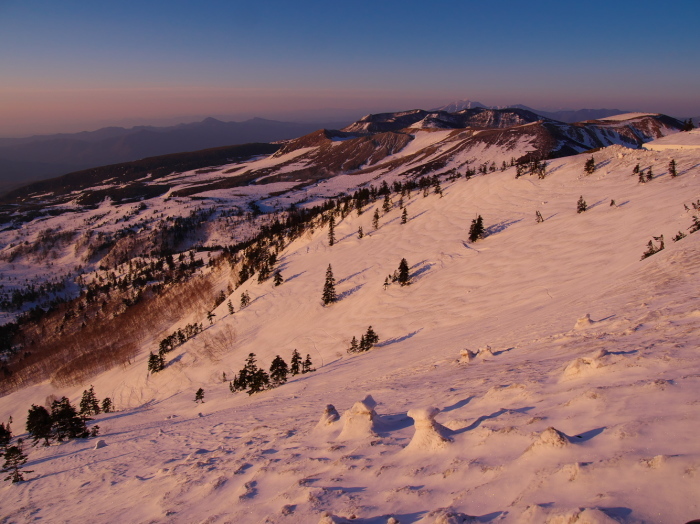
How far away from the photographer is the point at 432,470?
248 inches

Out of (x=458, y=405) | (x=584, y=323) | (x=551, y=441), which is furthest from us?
(x=584, y=323)

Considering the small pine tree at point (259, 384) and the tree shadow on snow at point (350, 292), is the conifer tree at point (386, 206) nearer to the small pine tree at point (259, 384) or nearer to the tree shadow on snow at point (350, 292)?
the tree shadow on snow at point (350, 292)

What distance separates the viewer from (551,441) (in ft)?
17.7

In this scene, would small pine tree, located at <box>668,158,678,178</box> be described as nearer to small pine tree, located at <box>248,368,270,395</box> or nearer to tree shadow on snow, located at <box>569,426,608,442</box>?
tree shadow on snow, located at <box>569,426,608,442</box>

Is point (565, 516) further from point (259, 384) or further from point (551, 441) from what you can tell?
point (259, 384)

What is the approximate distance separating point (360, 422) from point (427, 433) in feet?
7.90

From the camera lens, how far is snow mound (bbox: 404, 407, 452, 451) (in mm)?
7043

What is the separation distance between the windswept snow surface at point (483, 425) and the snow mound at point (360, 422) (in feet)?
0.12

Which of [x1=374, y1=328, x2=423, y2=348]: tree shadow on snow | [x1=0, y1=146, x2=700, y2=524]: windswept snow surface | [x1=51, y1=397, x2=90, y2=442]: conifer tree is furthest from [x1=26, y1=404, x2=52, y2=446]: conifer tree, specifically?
[x1=374, y1=328, x2=423, y2=348]: tree shadow on snow

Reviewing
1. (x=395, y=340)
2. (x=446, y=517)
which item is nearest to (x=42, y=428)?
(x=395, y=340)

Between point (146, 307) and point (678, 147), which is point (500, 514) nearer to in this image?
point (678, 147)

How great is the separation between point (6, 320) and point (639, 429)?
186805mm

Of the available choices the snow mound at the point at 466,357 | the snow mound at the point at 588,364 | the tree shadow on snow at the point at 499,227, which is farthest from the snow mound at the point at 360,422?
the tree shadow on snow at the point at 499,227

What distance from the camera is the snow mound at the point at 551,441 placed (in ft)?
17.5
